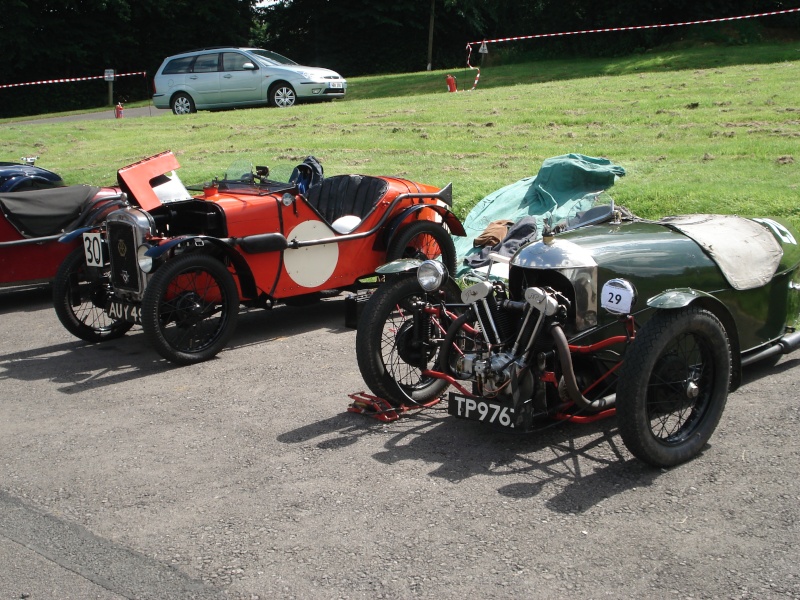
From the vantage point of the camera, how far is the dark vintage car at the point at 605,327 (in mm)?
4648

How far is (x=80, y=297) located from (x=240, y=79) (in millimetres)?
14935

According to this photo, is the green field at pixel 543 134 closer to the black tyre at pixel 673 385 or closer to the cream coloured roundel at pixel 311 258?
the cream coloured roundel at pixel 311 258

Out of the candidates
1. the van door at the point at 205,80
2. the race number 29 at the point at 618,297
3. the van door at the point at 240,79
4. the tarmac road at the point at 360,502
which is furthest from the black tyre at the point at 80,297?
the van door at the point at 205,80

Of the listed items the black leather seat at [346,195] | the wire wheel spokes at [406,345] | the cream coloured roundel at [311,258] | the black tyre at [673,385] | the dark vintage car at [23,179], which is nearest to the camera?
the black tyre at [673,385]

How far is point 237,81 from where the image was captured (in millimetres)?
21562

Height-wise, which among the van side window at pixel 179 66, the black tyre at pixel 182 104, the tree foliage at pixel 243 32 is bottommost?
the black tyre at pixel 182 104

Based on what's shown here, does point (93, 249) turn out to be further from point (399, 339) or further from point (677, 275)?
point (677, 275)

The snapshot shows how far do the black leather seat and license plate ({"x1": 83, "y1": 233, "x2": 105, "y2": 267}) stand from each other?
1.97m

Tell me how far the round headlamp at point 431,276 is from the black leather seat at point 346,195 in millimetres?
2944

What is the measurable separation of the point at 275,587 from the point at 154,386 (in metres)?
3.08

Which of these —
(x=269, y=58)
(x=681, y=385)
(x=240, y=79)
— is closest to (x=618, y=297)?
(x=681, y=385)

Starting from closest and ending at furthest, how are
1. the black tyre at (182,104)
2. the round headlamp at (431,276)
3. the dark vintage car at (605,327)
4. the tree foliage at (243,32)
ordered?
the dark vintage car at (605,327) < the round headlamp at (431,276) < the black tyre at (182,104) < the tree foliage at (243,32)

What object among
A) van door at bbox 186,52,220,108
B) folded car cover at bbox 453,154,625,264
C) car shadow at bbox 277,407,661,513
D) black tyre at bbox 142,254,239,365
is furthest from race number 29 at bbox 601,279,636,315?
van door at bbox 186,52,220,108

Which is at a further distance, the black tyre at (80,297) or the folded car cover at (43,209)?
the folded car cover at (43,209)
